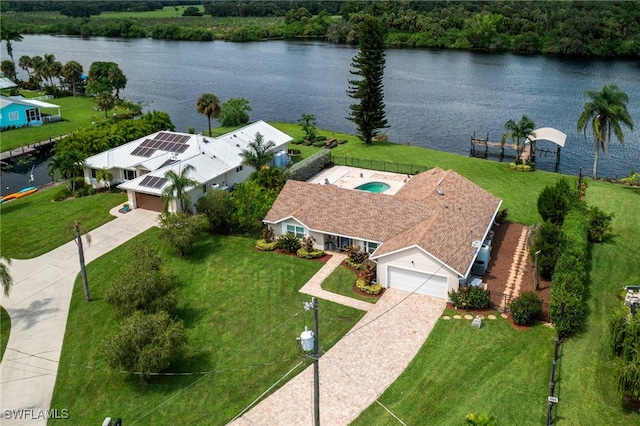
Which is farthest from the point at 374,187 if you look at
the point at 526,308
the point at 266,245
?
the point at 526,308

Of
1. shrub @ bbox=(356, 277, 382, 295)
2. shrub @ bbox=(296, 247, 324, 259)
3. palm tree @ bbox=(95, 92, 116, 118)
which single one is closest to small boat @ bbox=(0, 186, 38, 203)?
palm tree @ bbox=(95, 92, 116, 118)

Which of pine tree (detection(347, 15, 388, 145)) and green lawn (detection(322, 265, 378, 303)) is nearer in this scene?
green lawn (detection(322, 265, 378, 303))

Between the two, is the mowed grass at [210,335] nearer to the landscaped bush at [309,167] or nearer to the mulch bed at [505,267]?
the mulch bed at [505,267]

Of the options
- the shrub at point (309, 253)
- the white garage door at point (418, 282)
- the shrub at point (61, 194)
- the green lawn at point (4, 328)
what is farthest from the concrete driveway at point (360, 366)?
the shrub at point (61, 194)

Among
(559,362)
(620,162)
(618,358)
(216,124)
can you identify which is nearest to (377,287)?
(559,362)

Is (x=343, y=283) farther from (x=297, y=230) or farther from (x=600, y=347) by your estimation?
(x=600, y=347)

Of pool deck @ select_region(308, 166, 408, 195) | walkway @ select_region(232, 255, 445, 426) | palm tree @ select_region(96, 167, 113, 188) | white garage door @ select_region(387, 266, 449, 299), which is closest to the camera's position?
walkway @ select_region(232, 255, 445, 426)

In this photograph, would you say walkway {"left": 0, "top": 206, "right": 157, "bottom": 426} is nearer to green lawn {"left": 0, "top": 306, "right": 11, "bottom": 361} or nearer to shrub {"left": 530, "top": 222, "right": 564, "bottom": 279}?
green lawn {"left": 0, "top": 306, "right": 11, "bottom": 361}
